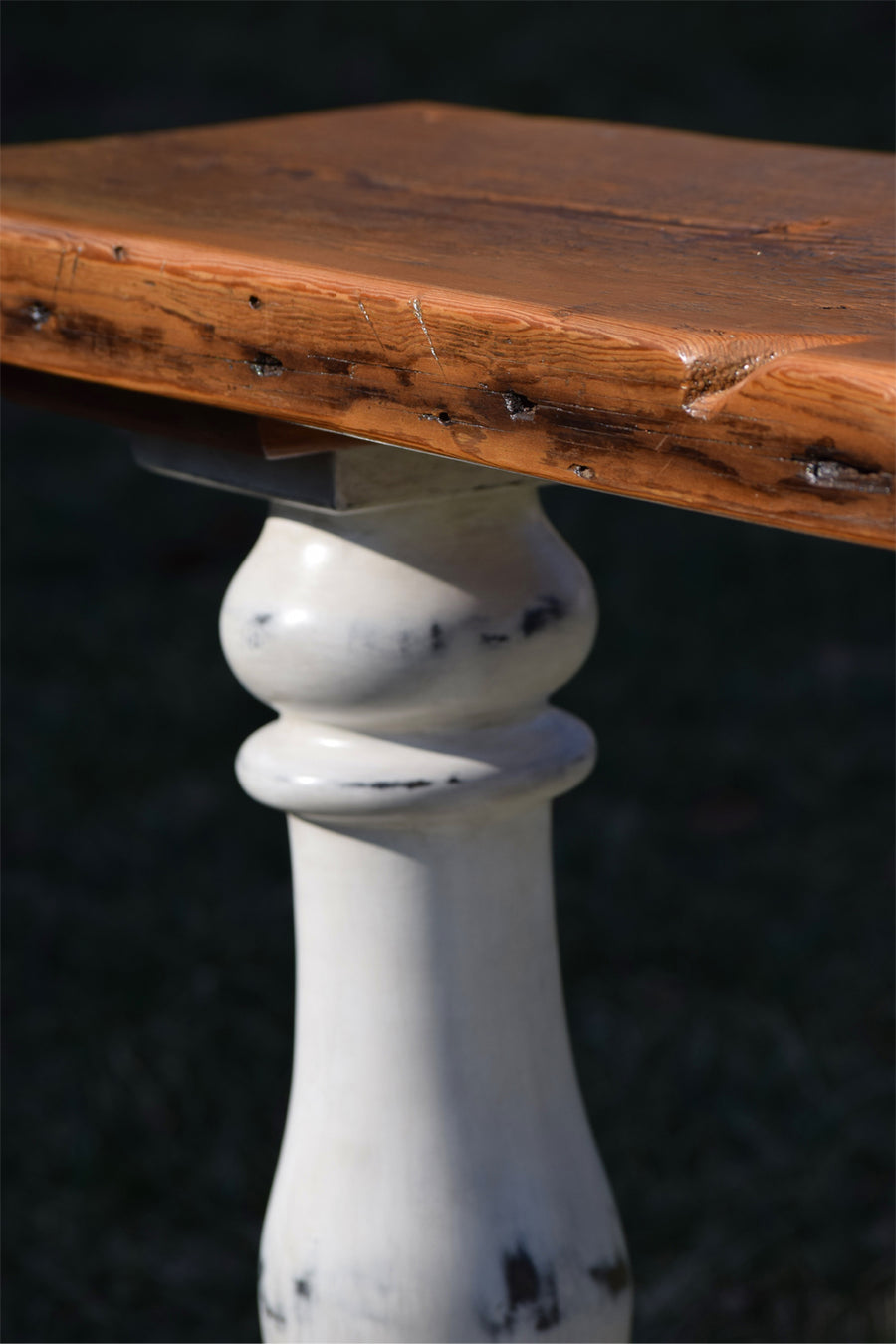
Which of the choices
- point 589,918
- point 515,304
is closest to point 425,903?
point 515,304

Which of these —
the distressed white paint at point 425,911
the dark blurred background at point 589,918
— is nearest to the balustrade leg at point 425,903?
the distressed white paint at point 425,911

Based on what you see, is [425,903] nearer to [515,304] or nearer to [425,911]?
[425,911]

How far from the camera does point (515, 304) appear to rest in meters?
0.53

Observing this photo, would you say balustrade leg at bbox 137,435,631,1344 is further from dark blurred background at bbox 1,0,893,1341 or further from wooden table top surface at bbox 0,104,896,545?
dark blurred background at bbox 1,0,893,1341

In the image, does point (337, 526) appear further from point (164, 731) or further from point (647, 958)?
point (164, 731)

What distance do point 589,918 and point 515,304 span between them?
1511 mm

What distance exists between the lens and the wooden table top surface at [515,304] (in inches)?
18.6

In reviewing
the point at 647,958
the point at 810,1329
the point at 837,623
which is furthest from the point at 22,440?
the point at 810,1329

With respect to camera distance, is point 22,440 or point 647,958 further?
point 22,440

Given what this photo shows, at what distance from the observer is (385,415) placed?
57 centimetres

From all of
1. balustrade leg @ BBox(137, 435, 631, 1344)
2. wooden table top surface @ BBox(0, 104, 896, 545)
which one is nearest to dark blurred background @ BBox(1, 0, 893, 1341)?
balustrade leg @ BBox(137, 435, 631, 1344)

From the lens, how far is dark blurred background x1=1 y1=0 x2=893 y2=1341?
5.00 feet

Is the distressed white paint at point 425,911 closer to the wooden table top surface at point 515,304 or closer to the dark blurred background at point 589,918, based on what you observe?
the wooden table top surface at point 515,304

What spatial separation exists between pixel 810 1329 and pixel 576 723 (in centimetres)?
88
